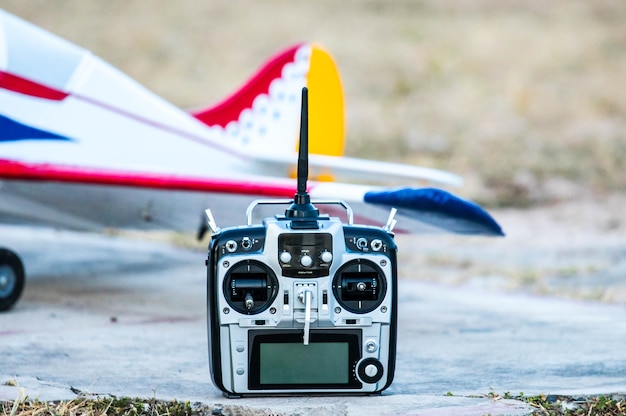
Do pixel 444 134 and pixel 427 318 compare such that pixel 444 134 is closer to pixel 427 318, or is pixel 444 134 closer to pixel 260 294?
pixel 427 318

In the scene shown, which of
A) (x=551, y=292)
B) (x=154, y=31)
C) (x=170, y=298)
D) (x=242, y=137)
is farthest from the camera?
(x=154, y=31)

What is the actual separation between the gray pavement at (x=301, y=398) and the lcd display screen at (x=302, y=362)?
0.09 metres

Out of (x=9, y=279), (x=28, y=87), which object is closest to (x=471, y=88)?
(x=28, y=87)

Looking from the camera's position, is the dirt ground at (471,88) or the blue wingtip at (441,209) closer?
the blue wingtip at (441,209)

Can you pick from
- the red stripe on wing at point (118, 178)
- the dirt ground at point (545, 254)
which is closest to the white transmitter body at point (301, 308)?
the red stripe on wing at point (118, 178)

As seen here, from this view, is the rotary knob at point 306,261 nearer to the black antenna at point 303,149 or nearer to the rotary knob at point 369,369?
the black antenna at point 303,149

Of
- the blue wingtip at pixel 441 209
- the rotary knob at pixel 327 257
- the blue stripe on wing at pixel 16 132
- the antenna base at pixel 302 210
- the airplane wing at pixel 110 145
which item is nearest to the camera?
the rotary knob at pixel 327 257

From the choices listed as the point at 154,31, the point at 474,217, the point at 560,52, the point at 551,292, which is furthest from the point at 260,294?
the point at 154,31

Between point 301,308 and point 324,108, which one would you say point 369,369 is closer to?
point 301,308

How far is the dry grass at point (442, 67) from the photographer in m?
19.2

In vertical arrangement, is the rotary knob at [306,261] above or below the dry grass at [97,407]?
above

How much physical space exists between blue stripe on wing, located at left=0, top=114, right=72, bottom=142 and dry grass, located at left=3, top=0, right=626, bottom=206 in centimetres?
1050

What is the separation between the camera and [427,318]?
20.1 ft

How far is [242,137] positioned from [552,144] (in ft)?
42.7
